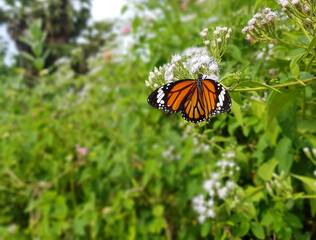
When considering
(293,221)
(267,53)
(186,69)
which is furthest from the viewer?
(267,53)

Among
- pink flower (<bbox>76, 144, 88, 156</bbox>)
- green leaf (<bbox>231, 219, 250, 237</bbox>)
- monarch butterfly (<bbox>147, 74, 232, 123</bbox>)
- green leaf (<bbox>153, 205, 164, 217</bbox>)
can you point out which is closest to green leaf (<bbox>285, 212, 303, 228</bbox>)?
green leaf (<bbox>231, 219, 250, 237</bbox>)

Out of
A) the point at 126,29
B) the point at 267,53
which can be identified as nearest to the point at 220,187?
the point at 267,53

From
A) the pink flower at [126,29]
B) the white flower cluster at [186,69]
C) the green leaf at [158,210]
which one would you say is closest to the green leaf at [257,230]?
the white flower cluster at [186,69]

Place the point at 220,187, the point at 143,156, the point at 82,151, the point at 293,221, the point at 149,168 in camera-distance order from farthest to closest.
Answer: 1. the point at 82,151
2. the point at 143,156
3. the point at 149,168
4. the point at 220,187
5. the point at 293,221

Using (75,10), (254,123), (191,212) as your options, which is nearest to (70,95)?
(191,212)

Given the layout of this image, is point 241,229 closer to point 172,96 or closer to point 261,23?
point 172,96

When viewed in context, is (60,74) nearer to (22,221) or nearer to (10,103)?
(10,103)

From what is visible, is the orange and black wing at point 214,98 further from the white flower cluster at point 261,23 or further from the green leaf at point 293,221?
the green leaf at point 293,221
